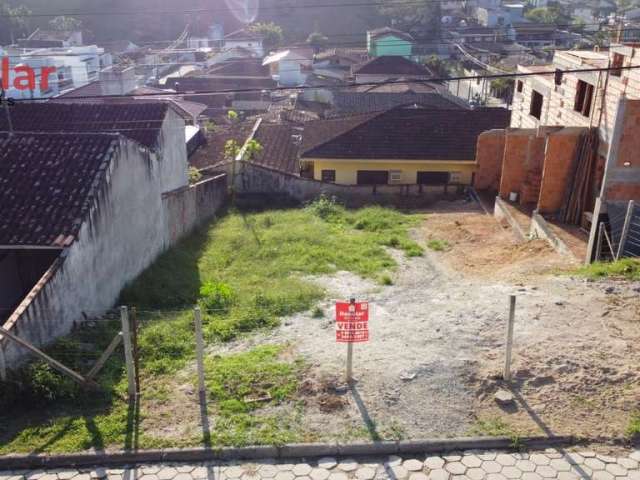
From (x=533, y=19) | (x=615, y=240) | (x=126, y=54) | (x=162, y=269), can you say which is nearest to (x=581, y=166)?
(x=615, y=240)

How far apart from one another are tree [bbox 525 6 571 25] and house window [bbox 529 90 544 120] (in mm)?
57664

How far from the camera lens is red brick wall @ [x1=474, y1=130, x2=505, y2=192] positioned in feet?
77.3

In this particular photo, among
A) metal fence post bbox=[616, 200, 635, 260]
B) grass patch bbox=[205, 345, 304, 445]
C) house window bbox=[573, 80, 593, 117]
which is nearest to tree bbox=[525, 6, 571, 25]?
house window bbox=[573, 80, 593, 117]

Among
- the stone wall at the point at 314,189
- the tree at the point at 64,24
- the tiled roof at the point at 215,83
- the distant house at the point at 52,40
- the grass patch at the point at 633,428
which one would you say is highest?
the tree at the point at 64,24

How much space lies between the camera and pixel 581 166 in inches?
695

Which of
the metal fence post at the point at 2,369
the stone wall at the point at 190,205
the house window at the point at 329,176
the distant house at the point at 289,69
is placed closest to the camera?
the metal fence post at the point at 2,369

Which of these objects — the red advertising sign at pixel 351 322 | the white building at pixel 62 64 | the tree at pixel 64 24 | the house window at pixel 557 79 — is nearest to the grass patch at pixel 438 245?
the house window at pixel 557 79

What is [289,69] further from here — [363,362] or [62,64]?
[363,362]

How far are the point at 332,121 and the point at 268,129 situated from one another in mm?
3640

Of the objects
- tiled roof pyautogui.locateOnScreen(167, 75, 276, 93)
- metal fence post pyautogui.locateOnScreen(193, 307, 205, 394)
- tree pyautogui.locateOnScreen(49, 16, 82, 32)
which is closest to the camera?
metal fence post pyautogui.locateOnScreen(193, 307, 205, 394)

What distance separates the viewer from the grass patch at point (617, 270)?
37.0 feet

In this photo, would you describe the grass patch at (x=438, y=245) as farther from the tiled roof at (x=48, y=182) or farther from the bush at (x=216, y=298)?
the tiled roof at (x=48, y=182)

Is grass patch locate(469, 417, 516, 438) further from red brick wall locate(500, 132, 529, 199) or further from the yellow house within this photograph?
the yellow house

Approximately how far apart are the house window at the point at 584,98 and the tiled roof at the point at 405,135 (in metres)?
5.73
